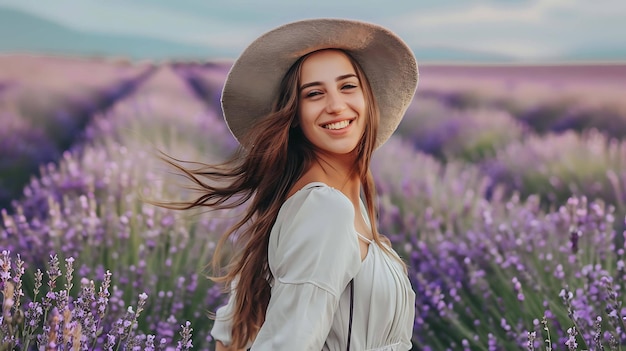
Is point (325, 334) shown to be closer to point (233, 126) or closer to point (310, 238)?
point (310, 238)

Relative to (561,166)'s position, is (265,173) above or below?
above

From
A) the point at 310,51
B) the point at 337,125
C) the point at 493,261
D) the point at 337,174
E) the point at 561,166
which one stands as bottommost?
the point at 493,261

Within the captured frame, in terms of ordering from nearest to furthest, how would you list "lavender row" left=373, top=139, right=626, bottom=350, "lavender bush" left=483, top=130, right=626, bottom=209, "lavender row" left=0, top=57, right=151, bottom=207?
"lavender row" left=373, top=139, right=626, bottom=350, "lavender bush" left=483, top=130, right=626, bottom=209, "lavender row" left=0, top=57, right=151, bottom=207

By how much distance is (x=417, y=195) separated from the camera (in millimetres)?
4797

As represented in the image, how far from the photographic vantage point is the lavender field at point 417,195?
389cm

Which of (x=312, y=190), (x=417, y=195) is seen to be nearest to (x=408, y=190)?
(x=417, y=195)

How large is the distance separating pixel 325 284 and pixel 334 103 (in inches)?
21.6

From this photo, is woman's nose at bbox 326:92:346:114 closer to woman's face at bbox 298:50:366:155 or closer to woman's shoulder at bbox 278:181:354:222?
woman's face at bbox 298:50:366:155

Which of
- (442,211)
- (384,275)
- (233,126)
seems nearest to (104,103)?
(442,211)

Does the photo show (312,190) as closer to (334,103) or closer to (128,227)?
(334,103)

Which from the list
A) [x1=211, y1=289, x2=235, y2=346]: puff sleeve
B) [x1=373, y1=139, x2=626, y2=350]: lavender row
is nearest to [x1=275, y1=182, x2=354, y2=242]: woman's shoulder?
[x1=211, y1=289, x2=235, y2=346]: puff sleeve

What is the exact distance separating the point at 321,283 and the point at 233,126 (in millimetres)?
785

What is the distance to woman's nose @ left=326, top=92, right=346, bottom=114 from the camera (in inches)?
95.3

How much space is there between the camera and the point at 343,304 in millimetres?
2303
